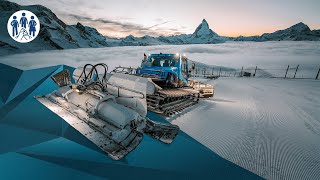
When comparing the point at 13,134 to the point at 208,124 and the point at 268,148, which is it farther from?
the point at 268,148

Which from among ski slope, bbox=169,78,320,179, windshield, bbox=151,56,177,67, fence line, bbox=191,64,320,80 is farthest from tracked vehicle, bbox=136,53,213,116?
fence line, bbox=191,64,320,80

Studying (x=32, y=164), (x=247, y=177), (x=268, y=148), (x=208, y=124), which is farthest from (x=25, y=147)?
(x=268, y=148)

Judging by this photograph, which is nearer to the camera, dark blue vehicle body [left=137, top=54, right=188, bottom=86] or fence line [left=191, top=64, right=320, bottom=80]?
dark blue vehicle body [left=137, top=54, right=188, bottom=86]

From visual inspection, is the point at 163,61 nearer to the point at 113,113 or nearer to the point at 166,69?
the point at 166,69

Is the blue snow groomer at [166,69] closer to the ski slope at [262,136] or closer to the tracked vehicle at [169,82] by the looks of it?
the tracked vehicle at [169,82]

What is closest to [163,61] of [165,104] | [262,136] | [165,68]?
[165,68]

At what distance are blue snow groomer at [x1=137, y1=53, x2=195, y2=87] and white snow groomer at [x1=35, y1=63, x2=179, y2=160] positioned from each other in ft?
9.28

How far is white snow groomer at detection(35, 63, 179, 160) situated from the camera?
14.3 ft

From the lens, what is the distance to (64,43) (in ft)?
376

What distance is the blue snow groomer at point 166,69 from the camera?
30.5ft

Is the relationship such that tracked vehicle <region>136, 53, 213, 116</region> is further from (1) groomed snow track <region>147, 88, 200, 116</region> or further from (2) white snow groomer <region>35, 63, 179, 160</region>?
(2) white snow groomer <region>35, 63, 179, 160</region>

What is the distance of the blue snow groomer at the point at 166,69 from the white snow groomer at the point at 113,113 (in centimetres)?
283

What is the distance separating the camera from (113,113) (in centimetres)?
491

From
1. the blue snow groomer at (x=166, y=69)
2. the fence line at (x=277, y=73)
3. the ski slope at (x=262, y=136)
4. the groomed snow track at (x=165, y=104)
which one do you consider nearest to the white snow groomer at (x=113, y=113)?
the groomed snow track at (x=165, y=104)
